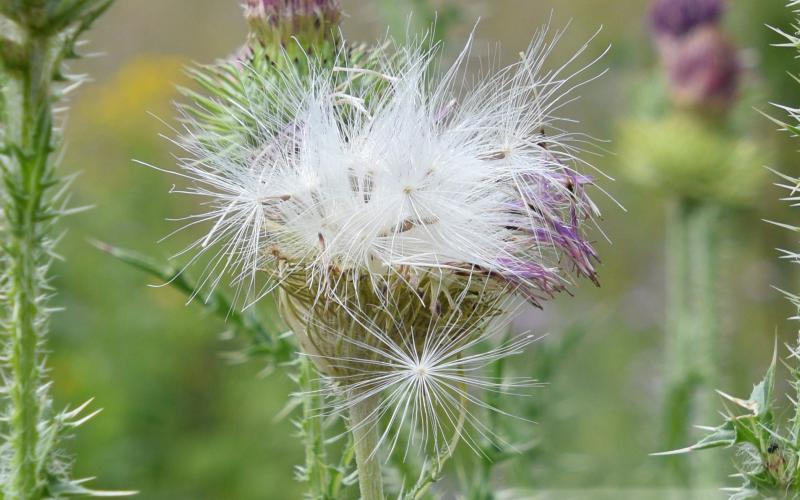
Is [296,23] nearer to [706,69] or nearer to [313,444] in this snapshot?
[313,444]

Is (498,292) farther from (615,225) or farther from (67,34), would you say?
(615,225)

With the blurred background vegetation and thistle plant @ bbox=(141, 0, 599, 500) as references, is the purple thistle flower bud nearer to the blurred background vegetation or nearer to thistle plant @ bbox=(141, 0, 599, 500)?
the blurred background vegetation

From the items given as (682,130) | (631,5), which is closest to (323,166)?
(682,130)

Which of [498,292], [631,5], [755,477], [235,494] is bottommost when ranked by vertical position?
[235,494]

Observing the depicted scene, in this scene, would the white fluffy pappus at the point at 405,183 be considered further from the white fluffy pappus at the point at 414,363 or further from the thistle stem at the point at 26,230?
the thistle stem at the point at 26,230

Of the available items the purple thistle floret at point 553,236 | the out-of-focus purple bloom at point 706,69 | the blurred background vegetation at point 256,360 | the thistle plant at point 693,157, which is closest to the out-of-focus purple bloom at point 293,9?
the purple thistle floret at point 553,236

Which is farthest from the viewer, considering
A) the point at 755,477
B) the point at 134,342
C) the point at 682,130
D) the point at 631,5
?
the point at 631,5
